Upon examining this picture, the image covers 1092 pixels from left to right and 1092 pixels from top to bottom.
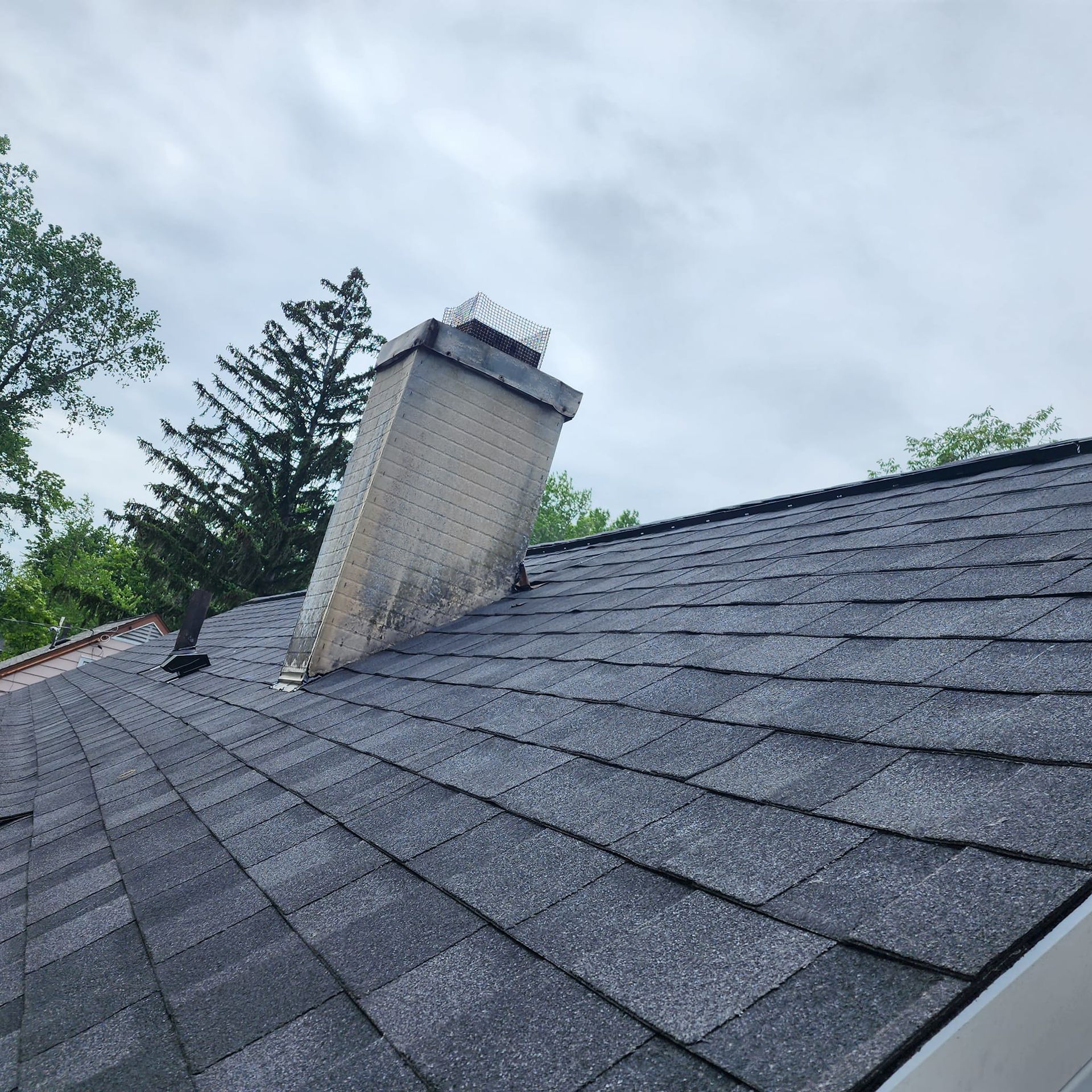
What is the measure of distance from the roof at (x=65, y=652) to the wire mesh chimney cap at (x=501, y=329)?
20.3 meters

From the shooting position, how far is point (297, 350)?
3120cm

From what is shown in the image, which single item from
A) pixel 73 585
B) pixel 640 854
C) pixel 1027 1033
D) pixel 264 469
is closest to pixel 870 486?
pixel 640 854

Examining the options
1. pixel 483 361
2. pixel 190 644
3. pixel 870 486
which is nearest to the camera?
pixel 870 486

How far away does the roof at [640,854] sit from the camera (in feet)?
4.31

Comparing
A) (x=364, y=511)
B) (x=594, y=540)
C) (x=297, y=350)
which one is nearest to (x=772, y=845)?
(x=364, y=511)

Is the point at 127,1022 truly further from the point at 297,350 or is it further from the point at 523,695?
the point at 297,350

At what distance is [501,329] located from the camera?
24.1 ft

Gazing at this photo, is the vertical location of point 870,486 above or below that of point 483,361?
below

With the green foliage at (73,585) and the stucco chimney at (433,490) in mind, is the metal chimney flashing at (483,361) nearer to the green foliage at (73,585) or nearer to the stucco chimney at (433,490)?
the stucco chimney at (433,490)

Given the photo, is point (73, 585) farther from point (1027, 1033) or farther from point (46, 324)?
point (1027, 1033)

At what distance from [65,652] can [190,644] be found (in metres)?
17.5

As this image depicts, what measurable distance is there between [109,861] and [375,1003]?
220 centimetres

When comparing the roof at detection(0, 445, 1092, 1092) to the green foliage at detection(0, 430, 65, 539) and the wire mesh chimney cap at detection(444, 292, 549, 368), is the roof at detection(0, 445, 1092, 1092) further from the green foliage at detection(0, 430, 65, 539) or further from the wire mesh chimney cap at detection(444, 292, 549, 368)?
the green foliage at detection(0, 430, 65, 539)

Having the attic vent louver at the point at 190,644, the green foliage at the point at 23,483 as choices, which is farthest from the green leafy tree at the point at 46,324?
the attic vent louver at the point at 190,644
